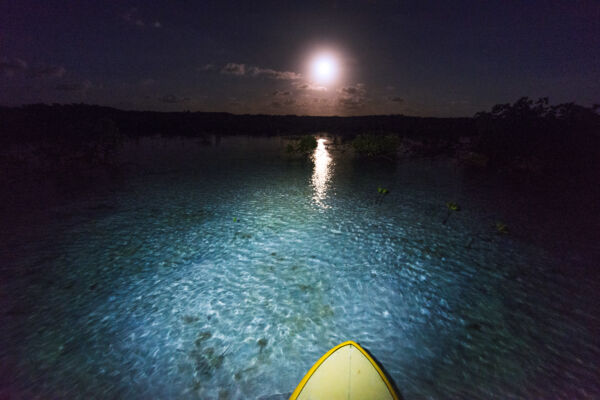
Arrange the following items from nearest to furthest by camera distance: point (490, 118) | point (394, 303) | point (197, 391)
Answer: point (197, 391) → point (394, 303) → point (490, 118)

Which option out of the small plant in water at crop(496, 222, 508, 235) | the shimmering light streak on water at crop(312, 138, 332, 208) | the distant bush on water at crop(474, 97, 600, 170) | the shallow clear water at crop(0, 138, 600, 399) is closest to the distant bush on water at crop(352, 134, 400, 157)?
the shimmering light streak on water at crop(312, 138, 332, 208)

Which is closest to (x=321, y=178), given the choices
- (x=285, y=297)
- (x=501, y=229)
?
(x=501, y=229)

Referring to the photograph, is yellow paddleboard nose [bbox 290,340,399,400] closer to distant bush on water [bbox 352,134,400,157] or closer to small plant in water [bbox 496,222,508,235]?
small plant in water [bbox 496,222,508,235]

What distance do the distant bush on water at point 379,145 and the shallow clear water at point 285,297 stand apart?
17.9 meters

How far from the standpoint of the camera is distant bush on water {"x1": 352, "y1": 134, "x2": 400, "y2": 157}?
31484mm

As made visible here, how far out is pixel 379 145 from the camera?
31.8 m

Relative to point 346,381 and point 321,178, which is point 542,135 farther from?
point 346,381

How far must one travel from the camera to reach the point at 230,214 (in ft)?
44.1

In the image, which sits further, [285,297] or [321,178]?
[321,178]

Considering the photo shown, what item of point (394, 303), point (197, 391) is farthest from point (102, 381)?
point (394, 303)

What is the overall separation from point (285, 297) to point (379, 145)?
92.9 feet

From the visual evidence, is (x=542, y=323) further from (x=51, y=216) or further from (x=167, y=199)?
(x=51, y=216)

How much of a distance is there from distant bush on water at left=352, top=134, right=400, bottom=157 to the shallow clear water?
17.9 m

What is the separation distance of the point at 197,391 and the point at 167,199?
42.6 feet
